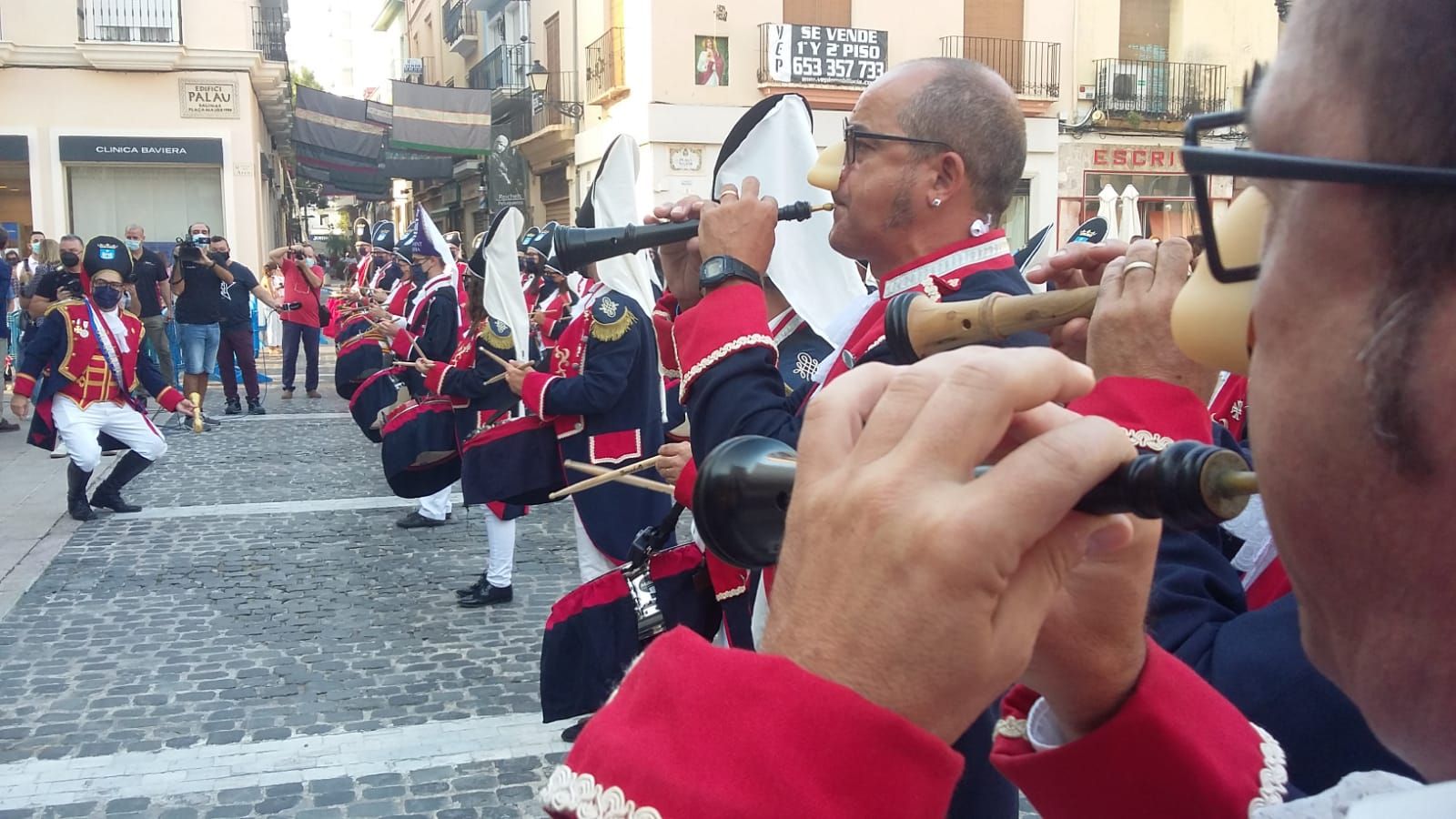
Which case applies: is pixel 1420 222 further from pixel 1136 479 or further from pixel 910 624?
Result: pixel 910 624

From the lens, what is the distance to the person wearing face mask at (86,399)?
7.95 meters

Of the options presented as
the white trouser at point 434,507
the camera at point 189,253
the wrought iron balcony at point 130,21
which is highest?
the wrought iron balcony at point 130,21

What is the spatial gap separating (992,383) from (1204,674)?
3.13 feet

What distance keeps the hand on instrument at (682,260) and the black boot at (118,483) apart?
21.5 feet

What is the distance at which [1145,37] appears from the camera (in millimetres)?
23359

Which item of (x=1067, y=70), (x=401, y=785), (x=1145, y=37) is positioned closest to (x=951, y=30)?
(x=1067, y=70)

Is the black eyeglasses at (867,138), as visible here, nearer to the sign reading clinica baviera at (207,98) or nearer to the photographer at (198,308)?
the photographer at (198,308)

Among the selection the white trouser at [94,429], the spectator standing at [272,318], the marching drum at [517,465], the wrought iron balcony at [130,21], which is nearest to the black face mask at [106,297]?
the white trouser at [94,429]

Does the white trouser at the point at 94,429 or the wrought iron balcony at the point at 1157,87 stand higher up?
the wrought iron balcony at the point at 1157,87

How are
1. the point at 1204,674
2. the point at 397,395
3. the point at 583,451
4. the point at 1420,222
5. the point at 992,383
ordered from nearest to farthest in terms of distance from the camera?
1. the point at 1420,222
2. the point at 992,383
3. the point at 1204,674
4. the point at 583,451
5. the point at 397,395

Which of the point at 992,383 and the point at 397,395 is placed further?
the point at 397,395

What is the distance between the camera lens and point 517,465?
17.7ft

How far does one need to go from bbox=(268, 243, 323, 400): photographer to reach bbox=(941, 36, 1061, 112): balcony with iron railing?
43.9 feet

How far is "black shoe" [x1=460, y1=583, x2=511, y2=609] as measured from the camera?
607 cm
